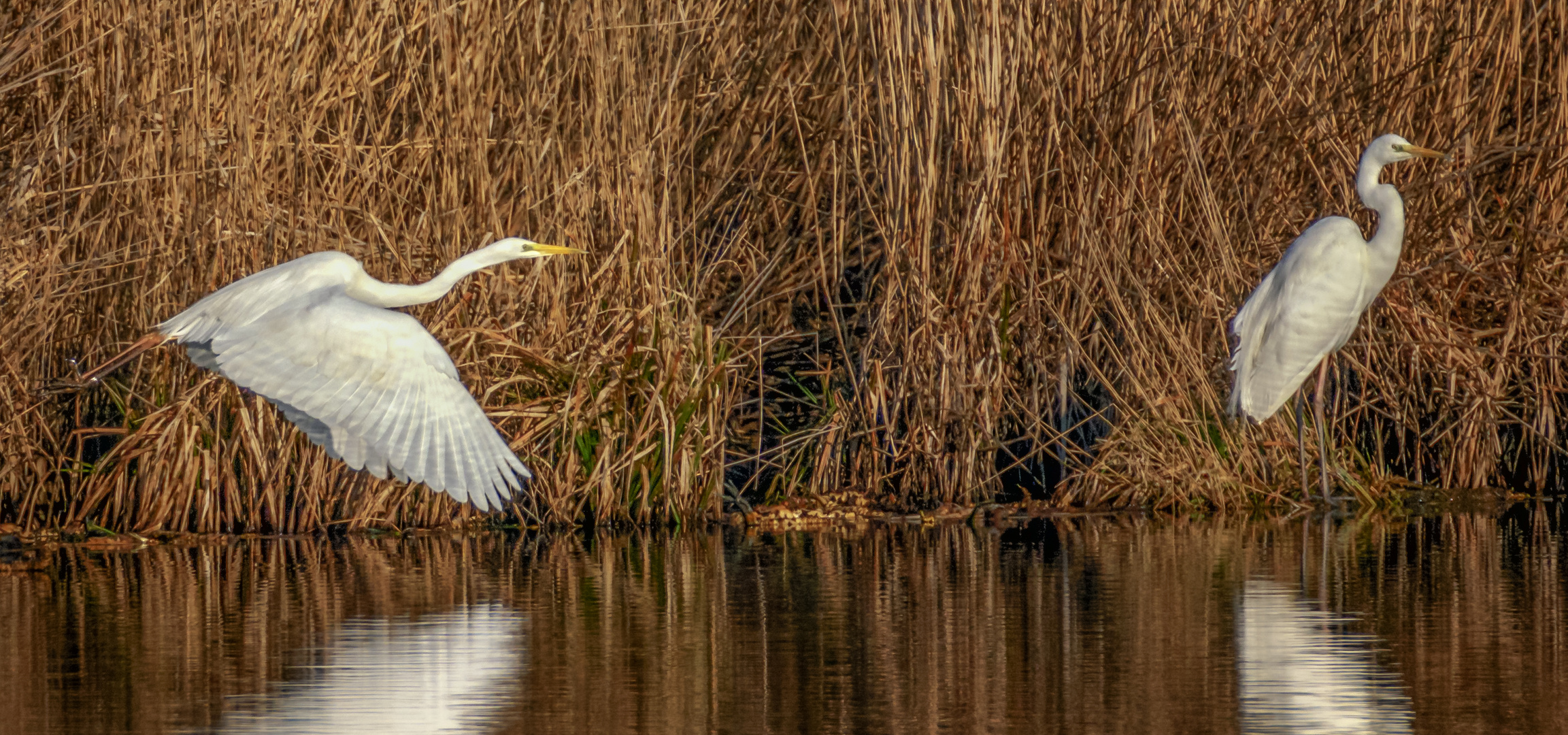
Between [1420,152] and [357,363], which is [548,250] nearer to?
[357,363]

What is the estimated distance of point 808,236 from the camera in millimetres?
10062

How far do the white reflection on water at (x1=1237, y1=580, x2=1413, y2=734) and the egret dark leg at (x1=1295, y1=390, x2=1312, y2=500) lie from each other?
266 centimetres

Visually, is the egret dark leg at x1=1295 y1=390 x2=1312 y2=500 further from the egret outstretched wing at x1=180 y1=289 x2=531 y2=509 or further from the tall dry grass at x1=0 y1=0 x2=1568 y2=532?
the egret outstretched wing at x1=180 y1=289 x2=531 y2=509

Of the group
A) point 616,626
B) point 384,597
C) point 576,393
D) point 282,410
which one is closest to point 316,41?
point 576,393

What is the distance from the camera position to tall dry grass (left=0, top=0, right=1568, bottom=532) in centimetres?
891

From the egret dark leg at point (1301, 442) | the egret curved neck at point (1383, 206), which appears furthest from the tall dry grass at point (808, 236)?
the egret curved neck at point (1383, 206)

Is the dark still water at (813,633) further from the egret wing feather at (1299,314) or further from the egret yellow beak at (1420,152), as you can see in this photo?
the egret yellow beak at (1420,152)

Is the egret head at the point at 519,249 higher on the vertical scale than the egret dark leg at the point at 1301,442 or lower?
higher

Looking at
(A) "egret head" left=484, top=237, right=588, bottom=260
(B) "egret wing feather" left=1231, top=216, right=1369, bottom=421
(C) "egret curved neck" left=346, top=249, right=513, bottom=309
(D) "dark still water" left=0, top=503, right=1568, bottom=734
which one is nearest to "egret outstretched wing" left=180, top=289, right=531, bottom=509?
(C) "egret curved neck" left=346, top=249, right=513, bottom=309

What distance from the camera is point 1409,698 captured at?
5.12 meters

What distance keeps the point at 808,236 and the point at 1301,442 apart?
8.04 feet

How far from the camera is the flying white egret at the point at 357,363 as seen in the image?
21.3 ft

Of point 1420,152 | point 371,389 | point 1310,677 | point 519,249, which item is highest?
point 1420,152

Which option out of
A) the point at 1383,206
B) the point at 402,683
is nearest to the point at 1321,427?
the point at 1383,206
